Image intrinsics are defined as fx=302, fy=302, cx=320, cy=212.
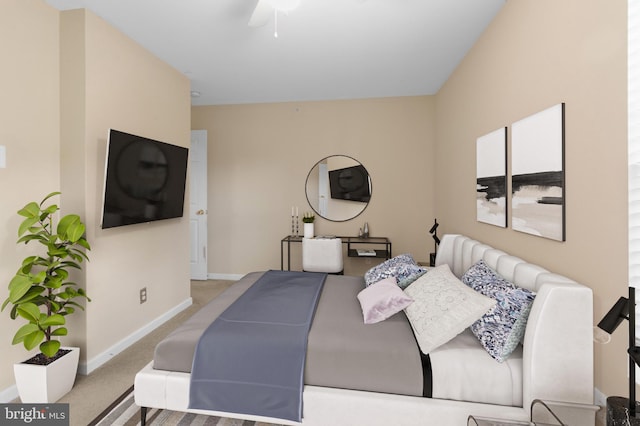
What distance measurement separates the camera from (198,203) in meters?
4.86

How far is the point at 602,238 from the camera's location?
54.2 inches

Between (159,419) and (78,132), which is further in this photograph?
(78,132)

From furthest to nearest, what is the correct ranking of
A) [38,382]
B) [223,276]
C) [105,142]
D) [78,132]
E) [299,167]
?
[223,276] < [299,167] < [105,142] < [78,132] < [38,382]

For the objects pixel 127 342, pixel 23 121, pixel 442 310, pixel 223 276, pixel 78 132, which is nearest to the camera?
pixel 442 310

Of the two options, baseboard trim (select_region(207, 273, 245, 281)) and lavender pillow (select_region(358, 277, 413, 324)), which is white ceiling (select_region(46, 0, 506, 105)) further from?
baseboard trim (select_region(207, 273, 245, 281))

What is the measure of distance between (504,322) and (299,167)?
11.8ft

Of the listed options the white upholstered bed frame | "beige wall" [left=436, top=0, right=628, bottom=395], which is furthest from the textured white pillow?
"beige wall" [left=436, top=0, right=628, bottom=395]

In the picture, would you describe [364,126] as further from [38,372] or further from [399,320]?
[38,372]

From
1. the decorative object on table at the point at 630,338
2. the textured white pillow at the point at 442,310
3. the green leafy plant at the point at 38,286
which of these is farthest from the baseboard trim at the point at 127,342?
the decorative object on table at the point at 630,338

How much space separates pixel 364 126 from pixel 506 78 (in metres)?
2.38

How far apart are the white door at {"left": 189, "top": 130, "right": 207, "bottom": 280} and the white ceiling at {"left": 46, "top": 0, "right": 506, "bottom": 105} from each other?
3.23ft

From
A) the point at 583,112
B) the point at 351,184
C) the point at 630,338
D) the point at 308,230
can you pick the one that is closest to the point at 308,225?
the point at 308,230

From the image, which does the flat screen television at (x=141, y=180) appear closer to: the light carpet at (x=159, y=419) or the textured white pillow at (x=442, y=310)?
the light carpet at (x=159, y=419)

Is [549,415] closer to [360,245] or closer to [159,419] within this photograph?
[159,419]
